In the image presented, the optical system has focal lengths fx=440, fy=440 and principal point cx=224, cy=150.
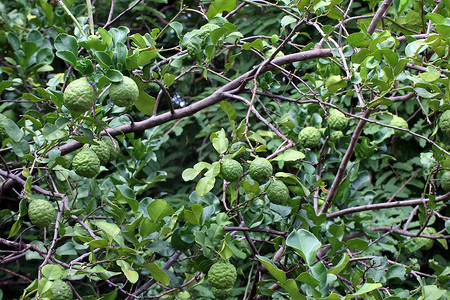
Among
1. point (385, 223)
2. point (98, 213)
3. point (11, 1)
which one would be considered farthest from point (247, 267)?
point (11, 1)

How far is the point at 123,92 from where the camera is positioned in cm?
118

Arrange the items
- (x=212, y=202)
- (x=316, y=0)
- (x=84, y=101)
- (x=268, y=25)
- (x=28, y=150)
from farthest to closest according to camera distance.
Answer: (x=268, y=25) < (x=212, y=202) < (x=28, y=150) < (x=316, y=0) < (x=84, y=101)

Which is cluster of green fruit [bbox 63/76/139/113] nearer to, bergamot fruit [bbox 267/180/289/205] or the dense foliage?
the dense foliage

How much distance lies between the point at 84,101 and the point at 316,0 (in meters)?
0.76

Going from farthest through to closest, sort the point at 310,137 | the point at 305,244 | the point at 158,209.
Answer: the point at 310,137 → the point at 158,209 → the point at 305,244

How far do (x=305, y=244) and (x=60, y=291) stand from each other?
709 mm

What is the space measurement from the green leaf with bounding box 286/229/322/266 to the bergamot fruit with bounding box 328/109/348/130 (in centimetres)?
76

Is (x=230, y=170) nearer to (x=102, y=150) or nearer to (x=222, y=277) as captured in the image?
(x=222, y=277)

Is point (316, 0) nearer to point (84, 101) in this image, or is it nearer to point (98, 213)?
point (84, 101)

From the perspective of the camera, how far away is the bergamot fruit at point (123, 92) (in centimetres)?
118

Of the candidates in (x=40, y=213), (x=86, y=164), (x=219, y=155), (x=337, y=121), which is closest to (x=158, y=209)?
(x=86, y=164)

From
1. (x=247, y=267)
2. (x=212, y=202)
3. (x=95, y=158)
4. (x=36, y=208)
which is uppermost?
(x=95, y=158)

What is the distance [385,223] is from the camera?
2607mm

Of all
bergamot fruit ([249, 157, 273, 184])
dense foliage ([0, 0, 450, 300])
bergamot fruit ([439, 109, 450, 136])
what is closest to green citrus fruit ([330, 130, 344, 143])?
dense foliage ([0, 0, 450, 300])
